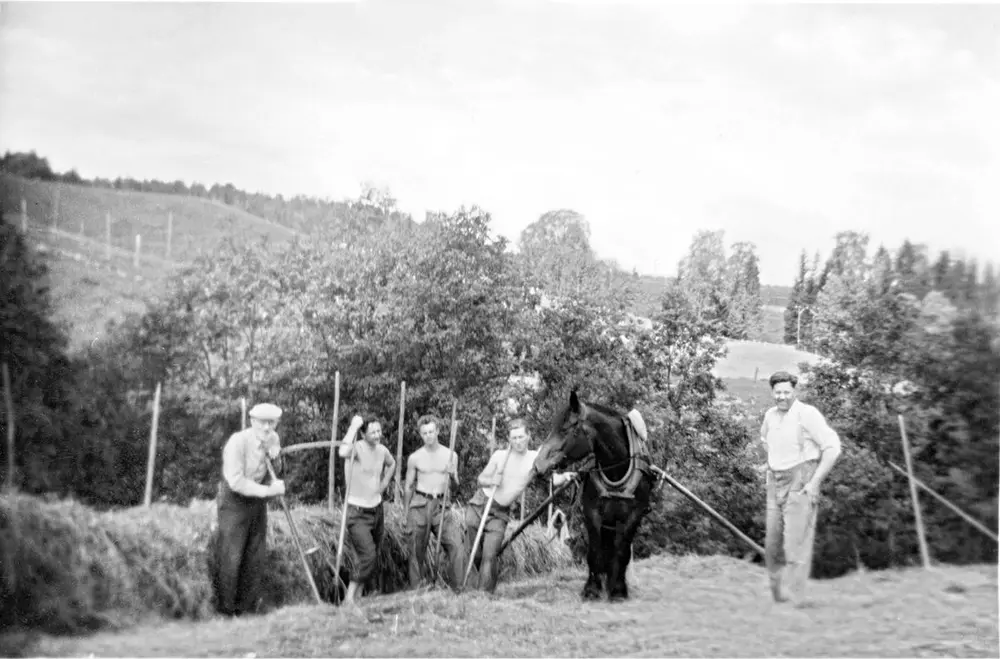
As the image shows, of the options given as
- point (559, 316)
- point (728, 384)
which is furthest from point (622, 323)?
point (728, 384)

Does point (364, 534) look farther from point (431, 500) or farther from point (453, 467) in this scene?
point (453, 467)

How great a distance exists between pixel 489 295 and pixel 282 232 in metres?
2.20

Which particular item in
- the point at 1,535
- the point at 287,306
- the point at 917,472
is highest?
the point at 287,306

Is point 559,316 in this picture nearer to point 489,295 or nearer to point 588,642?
point 489,295

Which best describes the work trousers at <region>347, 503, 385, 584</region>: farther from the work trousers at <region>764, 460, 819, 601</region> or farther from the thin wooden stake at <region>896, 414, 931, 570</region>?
the thin wooden stake at <region>896, 414, 931, 570</region>

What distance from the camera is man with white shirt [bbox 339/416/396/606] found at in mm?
7742

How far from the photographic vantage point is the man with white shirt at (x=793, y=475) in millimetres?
7184

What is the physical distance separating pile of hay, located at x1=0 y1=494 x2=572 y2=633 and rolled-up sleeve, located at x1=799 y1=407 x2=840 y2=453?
3917 millimetres

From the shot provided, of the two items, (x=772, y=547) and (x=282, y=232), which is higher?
(x=282, y=232)

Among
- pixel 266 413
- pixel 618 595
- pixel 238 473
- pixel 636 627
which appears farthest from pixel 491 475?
pixel 238 473

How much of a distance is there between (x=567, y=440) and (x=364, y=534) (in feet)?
5.83

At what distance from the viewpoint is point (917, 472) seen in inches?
305

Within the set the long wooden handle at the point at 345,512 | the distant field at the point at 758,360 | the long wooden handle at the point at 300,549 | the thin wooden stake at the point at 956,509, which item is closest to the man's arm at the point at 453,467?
the long wooden handle at the point at 345,512

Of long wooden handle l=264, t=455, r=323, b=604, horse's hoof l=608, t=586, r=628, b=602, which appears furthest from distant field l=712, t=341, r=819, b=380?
long wooden handle l=264, t=455, r=323, b=604
